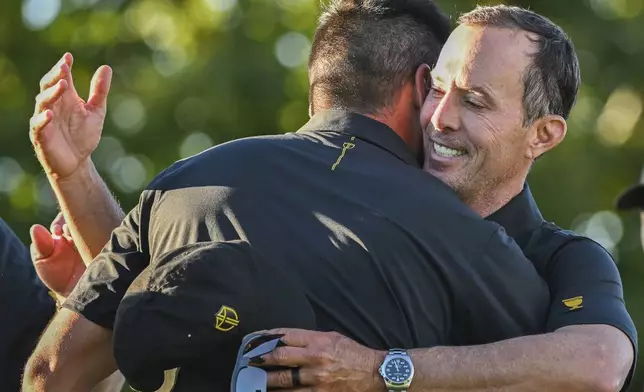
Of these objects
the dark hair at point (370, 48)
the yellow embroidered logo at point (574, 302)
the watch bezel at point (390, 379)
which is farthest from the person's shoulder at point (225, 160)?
the yellow embroidered logo at point (574, 302)

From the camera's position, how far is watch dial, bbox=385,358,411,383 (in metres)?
3.87

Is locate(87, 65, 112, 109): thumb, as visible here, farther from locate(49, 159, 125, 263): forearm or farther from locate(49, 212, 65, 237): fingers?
locate(49, 212, 65, 237): fingers

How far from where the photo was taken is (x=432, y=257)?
13.0 ft

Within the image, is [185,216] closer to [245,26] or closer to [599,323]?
[599,323]

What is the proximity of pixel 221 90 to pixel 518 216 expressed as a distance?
40.3 feet

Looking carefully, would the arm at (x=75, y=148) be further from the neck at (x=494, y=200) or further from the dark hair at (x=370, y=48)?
the neck at (x=494, y=200)

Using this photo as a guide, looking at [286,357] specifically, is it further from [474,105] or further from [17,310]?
[17,310]

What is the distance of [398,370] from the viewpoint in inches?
153

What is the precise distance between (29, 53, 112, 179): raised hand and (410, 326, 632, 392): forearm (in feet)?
4.80

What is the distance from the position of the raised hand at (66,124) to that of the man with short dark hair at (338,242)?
569 millimetres

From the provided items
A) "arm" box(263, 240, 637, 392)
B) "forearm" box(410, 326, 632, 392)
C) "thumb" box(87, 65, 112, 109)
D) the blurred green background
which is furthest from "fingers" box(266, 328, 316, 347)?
the blurred green background

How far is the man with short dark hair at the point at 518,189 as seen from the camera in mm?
3957

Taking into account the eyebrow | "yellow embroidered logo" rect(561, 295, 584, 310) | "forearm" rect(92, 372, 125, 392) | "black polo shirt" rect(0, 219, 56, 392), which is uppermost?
the eyebrow

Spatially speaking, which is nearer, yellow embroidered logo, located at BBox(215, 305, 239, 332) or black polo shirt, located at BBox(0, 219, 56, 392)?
yellow embroidered logo, located at BBox(215, 305, 239, 332)
